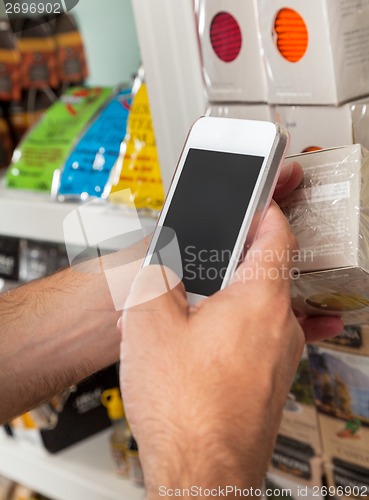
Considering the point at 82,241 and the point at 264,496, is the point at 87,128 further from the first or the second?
the point at 264,496

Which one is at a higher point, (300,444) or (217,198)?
(217,198)

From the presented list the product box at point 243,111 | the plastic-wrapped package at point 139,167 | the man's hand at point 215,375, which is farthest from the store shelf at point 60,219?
the man's hand at point 215,375

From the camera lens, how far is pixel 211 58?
0.81 m

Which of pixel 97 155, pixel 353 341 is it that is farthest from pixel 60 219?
pixel 353 341

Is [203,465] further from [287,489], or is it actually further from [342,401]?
[287,489]

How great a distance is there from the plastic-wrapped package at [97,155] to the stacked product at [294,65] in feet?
1.09

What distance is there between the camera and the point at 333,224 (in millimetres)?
631

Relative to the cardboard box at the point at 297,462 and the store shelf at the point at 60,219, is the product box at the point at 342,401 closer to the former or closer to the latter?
the cardboard box at the point at 297,462

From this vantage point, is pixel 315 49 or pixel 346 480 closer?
→ pixel 315 49

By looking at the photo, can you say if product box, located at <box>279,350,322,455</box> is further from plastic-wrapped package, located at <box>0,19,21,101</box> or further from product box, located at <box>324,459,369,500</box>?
plastic-wrapped package, located at <box>0,19,21,101</box>

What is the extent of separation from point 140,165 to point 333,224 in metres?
0.47

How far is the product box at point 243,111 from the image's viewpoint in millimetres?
784

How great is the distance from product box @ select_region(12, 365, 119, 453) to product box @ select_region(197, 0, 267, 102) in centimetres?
71

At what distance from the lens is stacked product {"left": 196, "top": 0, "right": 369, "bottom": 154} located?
0.70 meters
